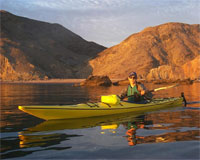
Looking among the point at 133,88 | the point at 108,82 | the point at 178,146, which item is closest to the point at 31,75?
the point at 108,82

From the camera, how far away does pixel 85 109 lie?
31.0 feet

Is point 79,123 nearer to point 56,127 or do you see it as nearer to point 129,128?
point 56,127

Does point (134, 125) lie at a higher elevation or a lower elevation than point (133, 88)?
lower

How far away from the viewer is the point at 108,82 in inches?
1549

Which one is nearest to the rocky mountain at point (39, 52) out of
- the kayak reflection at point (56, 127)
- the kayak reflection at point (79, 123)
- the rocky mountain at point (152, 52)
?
the rocky mountain at point (152, 52)

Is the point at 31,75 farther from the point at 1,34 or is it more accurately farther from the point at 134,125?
the point at 134,125

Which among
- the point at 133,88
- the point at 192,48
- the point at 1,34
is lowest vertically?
the point at 133,88

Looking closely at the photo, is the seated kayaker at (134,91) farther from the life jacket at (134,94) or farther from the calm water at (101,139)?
the calm water at (101,139)

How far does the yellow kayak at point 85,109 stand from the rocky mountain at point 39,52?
6980 cm

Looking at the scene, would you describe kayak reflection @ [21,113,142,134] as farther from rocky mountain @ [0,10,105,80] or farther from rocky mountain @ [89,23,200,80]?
rocky mountain @ [0,10,105,80]

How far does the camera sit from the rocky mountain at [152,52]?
79500 millimetres

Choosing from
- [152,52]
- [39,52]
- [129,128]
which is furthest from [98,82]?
[39,52]

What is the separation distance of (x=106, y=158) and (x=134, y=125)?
352 cm

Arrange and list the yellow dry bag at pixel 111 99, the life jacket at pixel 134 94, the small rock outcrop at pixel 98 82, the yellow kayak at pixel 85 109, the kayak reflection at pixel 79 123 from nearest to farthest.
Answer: the kayak reflection at pixel 79 123, the yellow kayak at pixel 85 109, the yellow dry bag at pixel 111 99, the life jacket at pixel 134 94, the small rock outcrop at pixel 98 82
